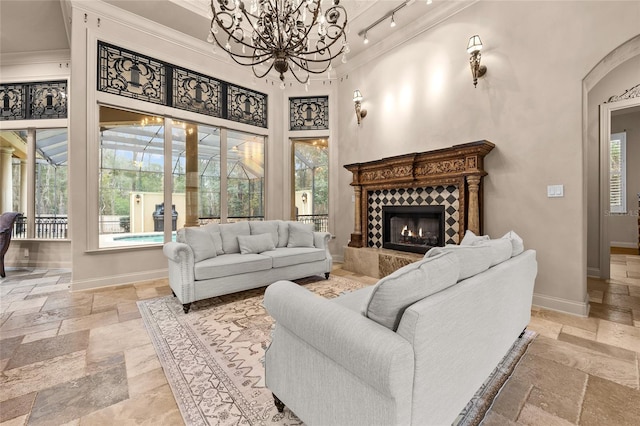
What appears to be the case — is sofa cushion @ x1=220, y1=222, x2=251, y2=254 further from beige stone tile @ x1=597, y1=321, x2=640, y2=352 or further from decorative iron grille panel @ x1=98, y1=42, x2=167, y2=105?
beige stone tile @ x1=597, y1=321, x2=640, y2=352

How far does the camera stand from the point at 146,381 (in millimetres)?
1742

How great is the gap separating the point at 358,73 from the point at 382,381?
17.3ft

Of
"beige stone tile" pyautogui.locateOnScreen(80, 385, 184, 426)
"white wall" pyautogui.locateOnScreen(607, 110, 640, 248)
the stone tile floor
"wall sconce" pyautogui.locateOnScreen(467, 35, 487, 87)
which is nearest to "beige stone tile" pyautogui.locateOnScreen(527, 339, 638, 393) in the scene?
the stone tile floor

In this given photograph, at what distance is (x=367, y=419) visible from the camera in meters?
0.98

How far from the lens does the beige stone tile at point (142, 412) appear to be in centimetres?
141

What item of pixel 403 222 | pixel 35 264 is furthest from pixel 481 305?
pixel 35 264

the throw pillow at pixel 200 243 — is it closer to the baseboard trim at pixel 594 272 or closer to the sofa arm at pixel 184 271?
the sofa arm at pixel 184 271

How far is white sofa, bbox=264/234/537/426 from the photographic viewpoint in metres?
0.95

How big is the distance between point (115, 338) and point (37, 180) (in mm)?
4854

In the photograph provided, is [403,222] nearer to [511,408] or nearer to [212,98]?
[511,408]

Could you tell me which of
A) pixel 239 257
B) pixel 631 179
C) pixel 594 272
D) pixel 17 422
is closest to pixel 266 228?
pixel 239 257

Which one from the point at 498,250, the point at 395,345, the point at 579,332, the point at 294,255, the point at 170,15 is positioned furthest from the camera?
the point at 170,15

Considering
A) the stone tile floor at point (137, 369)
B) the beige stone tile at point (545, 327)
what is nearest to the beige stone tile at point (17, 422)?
the stone tile floor at point (137, 369)

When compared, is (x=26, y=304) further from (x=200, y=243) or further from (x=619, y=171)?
(x=619, y=171)
